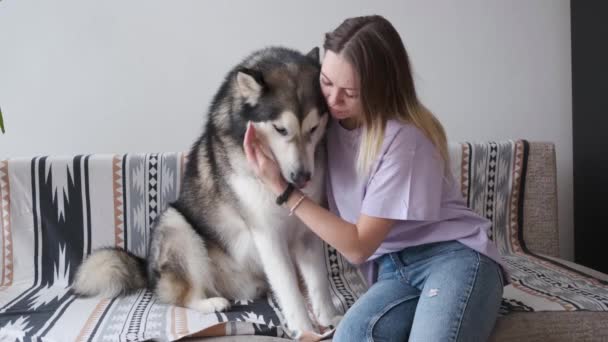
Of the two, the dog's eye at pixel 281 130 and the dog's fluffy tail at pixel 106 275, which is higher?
the dog's eye at pixel 281 130

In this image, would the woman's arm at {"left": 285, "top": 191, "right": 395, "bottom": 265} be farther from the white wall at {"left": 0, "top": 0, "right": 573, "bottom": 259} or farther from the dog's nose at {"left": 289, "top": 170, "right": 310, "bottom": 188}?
the white wall at {"left": 0, "top": 0, "right": 573, "bottom": 259}

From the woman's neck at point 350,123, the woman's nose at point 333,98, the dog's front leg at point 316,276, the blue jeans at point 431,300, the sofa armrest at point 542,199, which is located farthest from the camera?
the sofa armrest at point 542,199

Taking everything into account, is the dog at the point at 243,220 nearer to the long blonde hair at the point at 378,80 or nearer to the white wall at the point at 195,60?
the long blonde hair at the point at 378,80

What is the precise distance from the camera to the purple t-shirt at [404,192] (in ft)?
4.40

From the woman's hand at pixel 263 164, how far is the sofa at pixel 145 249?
437 millimetres

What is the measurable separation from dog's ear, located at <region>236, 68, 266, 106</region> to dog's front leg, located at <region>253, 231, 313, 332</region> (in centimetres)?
42

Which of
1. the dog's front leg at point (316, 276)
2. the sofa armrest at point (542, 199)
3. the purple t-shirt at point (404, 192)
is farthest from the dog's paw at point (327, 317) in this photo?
the sofa armrest at point (542, 199)

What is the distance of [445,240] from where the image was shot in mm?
1439

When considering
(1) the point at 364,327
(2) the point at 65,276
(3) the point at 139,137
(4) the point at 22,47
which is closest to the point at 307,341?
(1) the point at 364,327

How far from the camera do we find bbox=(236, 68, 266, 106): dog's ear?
1403 mm

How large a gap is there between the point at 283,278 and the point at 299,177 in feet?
1.16

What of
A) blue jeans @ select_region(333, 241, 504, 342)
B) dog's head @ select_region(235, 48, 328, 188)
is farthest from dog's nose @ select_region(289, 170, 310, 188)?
blue jeans @ select_region(333, 241, 504, 342)

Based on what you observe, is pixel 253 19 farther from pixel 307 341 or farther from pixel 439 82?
pixel 307 341

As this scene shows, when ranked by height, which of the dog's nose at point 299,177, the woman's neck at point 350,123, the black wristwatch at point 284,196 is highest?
the woman's neck at point 350,123
